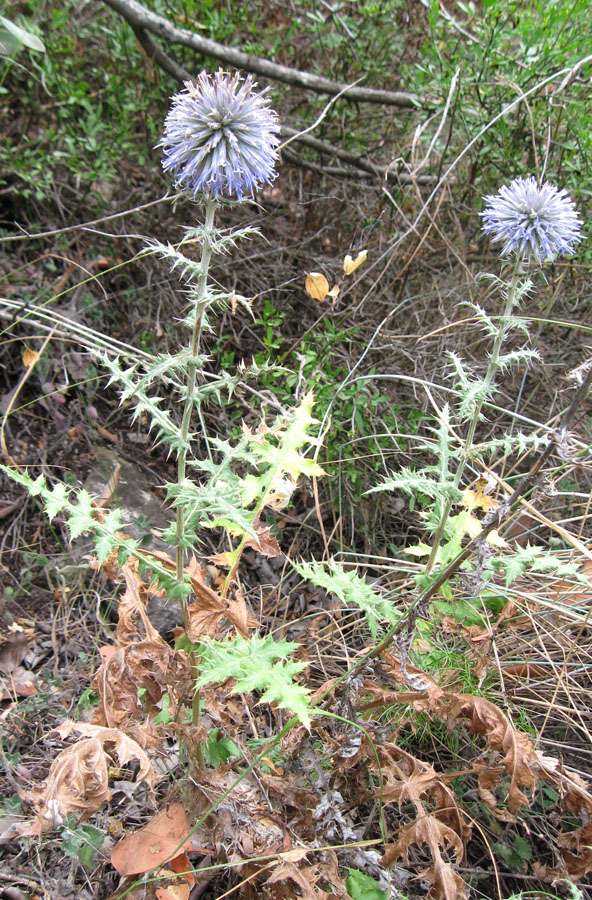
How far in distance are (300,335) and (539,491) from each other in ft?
6.88

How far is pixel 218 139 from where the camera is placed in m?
1.69

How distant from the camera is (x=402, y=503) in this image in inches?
128

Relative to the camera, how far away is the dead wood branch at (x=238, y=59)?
3387mm

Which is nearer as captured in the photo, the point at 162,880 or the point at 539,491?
the point at 539,491

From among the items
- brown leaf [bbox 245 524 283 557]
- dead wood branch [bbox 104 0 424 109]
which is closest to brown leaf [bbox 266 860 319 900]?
brown leaf [bbox 245 524 283 557]

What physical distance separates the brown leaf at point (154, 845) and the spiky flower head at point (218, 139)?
1.72m

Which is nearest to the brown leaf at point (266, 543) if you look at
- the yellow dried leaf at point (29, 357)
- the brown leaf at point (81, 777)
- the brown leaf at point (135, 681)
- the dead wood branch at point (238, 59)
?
the brown leaf at point (135, 681)

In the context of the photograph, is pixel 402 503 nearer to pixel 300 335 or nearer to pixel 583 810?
pixel 300 335

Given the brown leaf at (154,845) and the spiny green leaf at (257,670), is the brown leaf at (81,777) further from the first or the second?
the spiny green leaf at (257,670)

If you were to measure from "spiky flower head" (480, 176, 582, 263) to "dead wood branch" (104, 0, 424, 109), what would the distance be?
5.35 feet

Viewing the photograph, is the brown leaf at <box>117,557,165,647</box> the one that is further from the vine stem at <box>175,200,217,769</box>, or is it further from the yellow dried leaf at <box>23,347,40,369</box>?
the yellow dried leaf at <box>23,347,40,369</box>

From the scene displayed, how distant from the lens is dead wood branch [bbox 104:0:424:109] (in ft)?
11.1

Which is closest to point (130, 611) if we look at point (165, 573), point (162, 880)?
point (165, 573)

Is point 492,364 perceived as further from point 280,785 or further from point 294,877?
point 294,877
